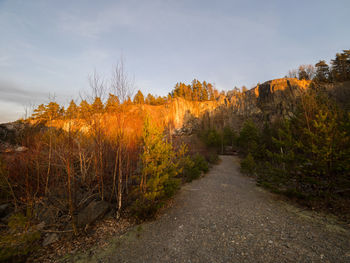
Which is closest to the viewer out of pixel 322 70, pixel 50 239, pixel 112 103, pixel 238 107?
pixel 50 239

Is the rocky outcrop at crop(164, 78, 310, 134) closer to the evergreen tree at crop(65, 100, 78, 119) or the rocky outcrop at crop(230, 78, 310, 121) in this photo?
the rocky outcrop at crop(230, 78, 310, 121)

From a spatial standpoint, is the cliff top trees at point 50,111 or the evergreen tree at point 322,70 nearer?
the cliff top trees at point 50,111

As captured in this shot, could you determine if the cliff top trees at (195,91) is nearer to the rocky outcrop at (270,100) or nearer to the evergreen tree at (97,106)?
the rocky outcrop at (270,100)

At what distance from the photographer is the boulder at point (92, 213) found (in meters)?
4.43

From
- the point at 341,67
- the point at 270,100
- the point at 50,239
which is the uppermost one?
the point at 341,67

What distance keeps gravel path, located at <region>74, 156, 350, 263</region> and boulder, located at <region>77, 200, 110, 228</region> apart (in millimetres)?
1278

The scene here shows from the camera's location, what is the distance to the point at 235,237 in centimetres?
368

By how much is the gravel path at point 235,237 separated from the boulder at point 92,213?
1.28 metres

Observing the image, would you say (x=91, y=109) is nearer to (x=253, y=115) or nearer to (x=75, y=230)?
(x=75, y=230)

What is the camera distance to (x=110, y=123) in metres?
5.53

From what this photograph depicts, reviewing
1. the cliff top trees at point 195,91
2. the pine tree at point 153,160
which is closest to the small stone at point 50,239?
the pine tree at point 153,160

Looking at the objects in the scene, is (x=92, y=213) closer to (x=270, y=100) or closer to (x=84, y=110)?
(x=84, y=110)

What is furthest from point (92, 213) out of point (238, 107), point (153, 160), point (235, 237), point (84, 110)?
point (238, 107)

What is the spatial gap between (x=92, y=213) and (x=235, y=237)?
485 centimetres
